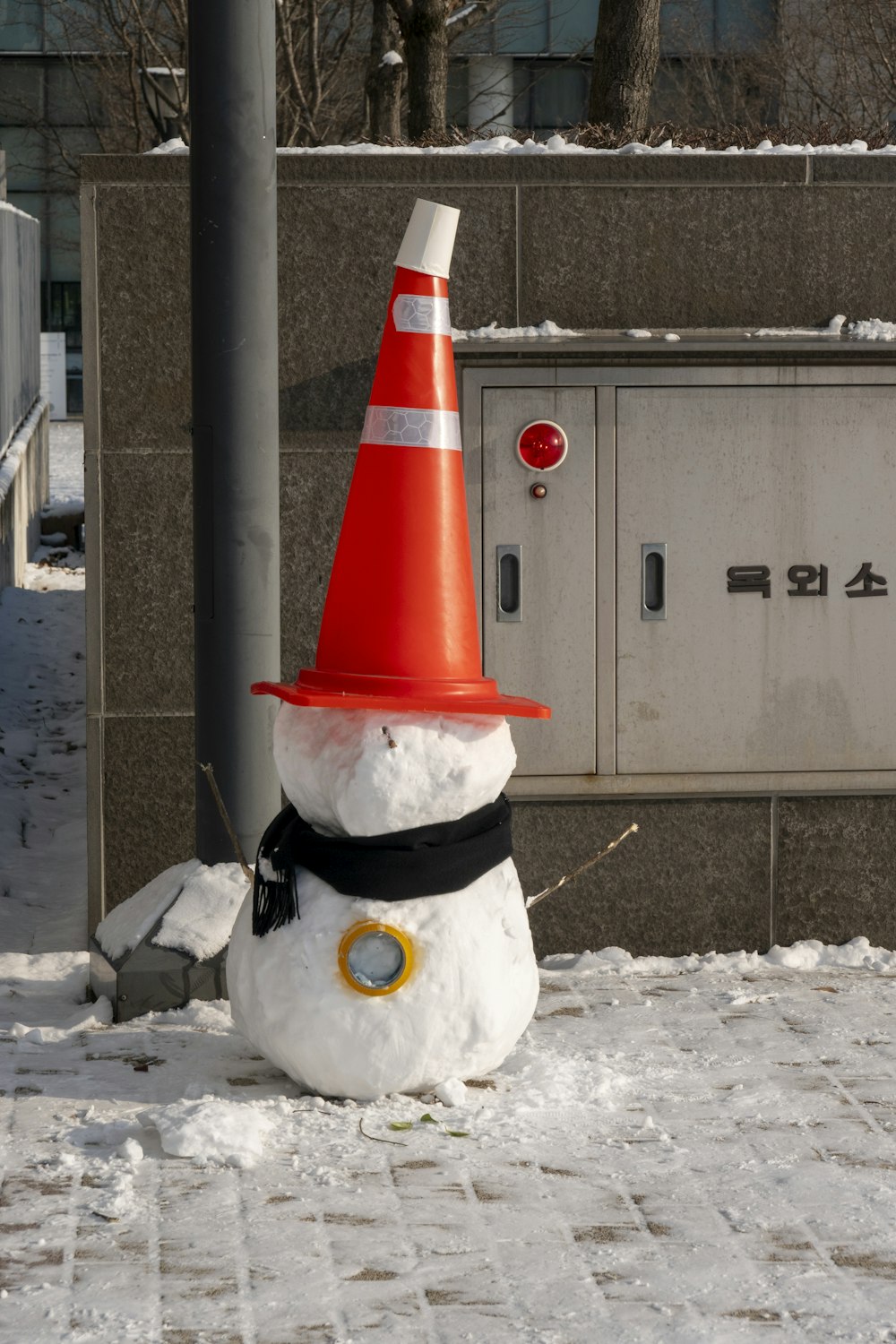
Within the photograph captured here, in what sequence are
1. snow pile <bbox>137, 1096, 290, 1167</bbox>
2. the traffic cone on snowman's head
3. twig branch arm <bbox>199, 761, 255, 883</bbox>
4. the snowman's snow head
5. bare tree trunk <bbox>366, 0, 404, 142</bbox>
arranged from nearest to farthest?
snow pile <bbox>137, 1096, 290, 1167</bbox> < the snowman's snow head < the traffic cone on snowman's head < twig branch arm <bbox>199, 761, 255, 883</bbox> < bare tree trunk <bbox>366, 0, 404, 142</bbox>

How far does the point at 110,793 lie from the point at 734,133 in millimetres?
3308

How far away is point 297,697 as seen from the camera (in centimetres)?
438

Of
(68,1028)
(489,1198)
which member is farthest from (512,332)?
(489,1198)

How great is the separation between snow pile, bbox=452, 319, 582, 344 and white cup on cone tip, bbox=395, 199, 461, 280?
45.0 inches

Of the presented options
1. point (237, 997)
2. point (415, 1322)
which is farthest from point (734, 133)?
point (415, 1322)

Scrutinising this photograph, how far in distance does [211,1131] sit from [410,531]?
4.93 ft

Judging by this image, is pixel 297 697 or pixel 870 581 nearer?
pixel 297 697

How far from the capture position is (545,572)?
5.86m

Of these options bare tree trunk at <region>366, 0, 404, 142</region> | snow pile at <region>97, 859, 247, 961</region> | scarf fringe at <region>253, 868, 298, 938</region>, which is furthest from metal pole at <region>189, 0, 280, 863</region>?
bare tree trunk at <region>366, 0, 404, 142</region>

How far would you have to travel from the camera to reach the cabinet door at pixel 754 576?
5.86 metres

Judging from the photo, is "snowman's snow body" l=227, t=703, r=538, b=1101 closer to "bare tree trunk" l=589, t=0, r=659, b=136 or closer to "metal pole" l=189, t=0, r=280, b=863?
"metal pole" l=189, t=0, r=280, b=863

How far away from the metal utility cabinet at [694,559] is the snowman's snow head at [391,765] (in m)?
1.47

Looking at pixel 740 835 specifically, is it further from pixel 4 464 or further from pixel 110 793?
pixel 4 464

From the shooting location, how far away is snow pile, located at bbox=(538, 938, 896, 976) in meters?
5.88
